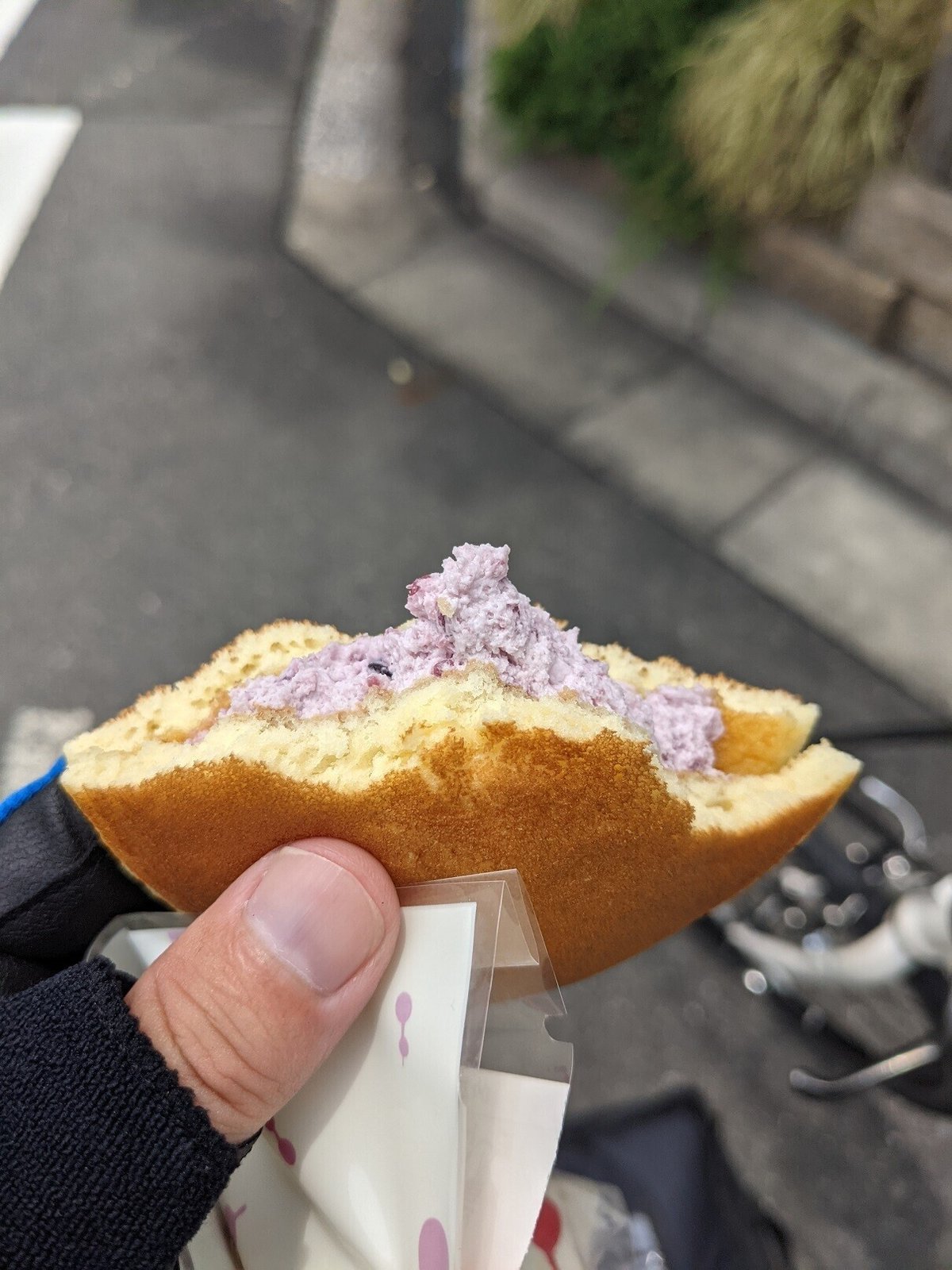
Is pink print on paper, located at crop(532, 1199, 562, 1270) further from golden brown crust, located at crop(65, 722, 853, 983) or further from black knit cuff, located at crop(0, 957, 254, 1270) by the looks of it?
black knit cuff, located at crop(0, 957, 254, 1270)

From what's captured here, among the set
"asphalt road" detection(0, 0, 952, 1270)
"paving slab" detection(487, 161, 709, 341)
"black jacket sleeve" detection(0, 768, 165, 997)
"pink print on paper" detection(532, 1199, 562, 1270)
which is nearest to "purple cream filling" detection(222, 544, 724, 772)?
"black jacket sleeve" detection(0, 768, 165, 997)

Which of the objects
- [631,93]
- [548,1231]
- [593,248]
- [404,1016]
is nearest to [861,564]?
[593,248]

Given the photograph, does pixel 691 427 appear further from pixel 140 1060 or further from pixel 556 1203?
pixel 140 1060

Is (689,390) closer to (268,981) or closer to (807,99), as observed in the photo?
(807,99)

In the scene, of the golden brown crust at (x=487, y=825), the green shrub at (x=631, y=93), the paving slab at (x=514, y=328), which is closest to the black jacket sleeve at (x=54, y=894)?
the golden brown crust at (x=487, y=825)

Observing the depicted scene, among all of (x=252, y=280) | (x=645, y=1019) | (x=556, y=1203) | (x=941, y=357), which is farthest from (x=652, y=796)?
(x=252, y=280)

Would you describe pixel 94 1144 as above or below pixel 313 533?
above
